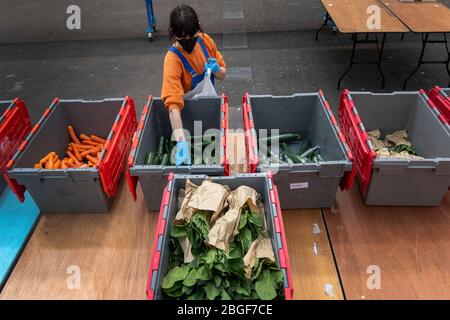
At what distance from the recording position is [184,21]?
7.27 feet

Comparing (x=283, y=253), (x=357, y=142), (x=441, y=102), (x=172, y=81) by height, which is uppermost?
(x=172, y=81)

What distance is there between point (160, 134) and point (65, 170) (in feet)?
3.21

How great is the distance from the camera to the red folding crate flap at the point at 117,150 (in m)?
2.36

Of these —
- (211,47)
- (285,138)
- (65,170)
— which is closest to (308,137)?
(285,138)

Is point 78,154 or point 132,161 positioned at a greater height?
point 132,161

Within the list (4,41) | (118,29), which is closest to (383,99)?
(118,29)

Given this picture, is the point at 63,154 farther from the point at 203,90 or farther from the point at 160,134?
the point at 203,90

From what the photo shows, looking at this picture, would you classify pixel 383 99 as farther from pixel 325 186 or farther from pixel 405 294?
pixel 405 294

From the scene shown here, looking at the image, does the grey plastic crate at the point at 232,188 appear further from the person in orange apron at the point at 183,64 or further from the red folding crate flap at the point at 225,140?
the person in orange apron at the point at 183,64

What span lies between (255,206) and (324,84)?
3346 millimetres

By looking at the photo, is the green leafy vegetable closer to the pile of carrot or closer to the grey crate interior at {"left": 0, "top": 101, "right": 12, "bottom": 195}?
the pile of carrot

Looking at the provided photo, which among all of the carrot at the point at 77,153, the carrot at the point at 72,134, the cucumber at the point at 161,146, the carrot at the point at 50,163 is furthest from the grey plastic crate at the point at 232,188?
the carrot at the point at 72,134

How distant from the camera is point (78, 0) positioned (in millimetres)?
8352

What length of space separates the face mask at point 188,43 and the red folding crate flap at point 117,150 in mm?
752
